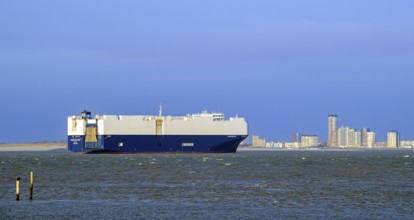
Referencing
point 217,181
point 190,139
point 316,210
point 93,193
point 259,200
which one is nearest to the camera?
point 316,210

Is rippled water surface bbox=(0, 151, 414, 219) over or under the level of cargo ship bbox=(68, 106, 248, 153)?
under

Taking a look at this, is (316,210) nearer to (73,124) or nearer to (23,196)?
(23,196)

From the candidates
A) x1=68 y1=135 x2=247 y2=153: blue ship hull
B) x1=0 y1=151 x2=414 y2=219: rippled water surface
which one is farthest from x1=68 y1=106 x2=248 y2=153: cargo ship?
x1=0 y1=151 x2=414 y2=219: rippled water surface

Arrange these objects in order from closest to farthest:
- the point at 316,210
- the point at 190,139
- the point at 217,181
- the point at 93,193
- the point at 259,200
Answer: the point at 316,210 < the point at 259,200 < the point at 93,193 < the point at 217,181 < the point at 190,139

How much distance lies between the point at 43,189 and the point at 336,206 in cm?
2081

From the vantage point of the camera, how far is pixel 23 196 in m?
48.5

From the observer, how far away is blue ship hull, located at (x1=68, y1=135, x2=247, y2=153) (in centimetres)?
15025

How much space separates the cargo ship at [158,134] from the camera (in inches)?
5915

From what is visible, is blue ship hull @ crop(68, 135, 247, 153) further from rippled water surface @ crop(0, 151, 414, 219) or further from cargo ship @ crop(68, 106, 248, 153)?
rippled water surface @ crop(0, 151, 414, 219)

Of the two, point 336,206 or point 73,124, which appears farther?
point 73,124

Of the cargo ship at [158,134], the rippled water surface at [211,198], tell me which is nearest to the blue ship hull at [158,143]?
the cargo ship at [158,134]

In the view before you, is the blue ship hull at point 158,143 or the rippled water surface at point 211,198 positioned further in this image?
the blue ship hull at point 158,143

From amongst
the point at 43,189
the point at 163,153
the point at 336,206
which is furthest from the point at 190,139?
the point at 336,206

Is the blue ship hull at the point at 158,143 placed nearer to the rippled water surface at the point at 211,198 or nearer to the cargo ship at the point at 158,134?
the cargo ship at the point at 158,134
